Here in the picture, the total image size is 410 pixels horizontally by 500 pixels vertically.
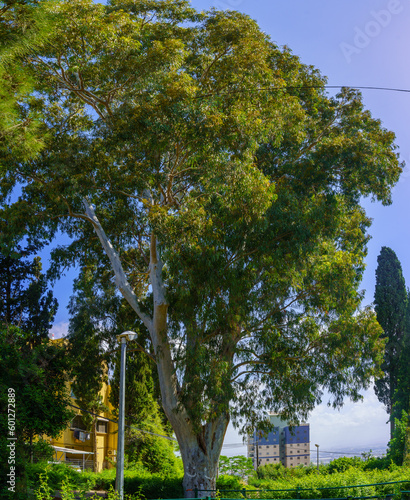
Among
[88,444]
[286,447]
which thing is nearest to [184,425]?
[88,444]

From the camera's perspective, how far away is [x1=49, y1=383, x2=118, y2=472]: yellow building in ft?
86.0

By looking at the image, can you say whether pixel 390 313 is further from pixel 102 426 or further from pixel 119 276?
pixel 119 276

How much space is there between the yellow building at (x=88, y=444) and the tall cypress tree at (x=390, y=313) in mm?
16656

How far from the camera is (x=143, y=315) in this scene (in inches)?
582

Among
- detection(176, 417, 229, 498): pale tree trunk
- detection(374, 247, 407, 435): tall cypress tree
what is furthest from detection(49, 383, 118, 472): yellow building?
detection(374, 247, 407, 435): tall cypress tree

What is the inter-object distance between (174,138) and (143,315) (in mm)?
5018

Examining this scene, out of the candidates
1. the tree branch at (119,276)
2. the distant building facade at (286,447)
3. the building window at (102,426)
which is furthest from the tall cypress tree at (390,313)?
the tree branch at (119,276)

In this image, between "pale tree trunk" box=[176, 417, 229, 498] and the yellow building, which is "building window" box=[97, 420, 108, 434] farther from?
"pale tree trunk" box=[176, 417, 229, 498]

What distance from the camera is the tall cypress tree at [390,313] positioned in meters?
31.3

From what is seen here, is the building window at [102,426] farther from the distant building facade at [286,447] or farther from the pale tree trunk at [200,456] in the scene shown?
the distant building facade at [286,447]

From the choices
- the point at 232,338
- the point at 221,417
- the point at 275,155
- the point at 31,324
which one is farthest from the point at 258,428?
the point at 31,324

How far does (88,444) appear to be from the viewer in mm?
29062

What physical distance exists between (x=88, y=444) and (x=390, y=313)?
1944 centimetres

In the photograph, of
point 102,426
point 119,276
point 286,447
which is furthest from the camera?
point 286,447
